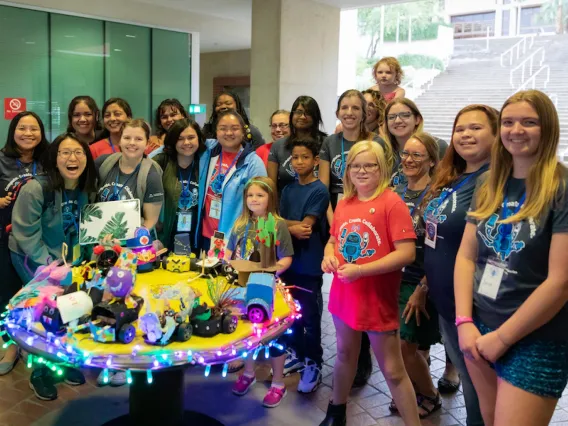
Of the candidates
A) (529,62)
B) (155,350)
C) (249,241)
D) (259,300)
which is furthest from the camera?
(529,62)

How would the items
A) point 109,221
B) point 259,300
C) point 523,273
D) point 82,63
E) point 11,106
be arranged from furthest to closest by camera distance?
point 82,63
point 11,106
point 109,221
point 259,300
point 523,273

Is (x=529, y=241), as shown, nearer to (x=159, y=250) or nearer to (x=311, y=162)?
(x=311, y=162)

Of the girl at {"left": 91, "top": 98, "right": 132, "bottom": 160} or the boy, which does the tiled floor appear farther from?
the girl at {"left": 91, "top": 98, "right": 132, "bottom": 160}

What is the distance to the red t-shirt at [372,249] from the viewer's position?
2562 mm

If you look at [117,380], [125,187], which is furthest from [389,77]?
[117,380]

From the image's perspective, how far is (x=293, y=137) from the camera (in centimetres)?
381

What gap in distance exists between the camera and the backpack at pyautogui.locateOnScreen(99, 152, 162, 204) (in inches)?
136

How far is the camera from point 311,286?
139 inches

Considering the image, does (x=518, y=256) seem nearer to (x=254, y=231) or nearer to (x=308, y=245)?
(x=254, y=231)

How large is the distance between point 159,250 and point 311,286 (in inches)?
39.5

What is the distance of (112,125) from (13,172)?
0.90 metres

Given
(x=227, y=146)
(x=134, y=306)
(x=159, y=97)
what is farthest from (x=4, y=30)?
(x=134, y=306)

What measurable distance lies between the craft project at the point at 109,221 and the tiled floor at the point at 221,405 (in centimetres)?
101

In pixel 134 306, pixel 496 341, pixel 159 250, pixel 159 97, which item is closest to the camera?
pixel 496 341
